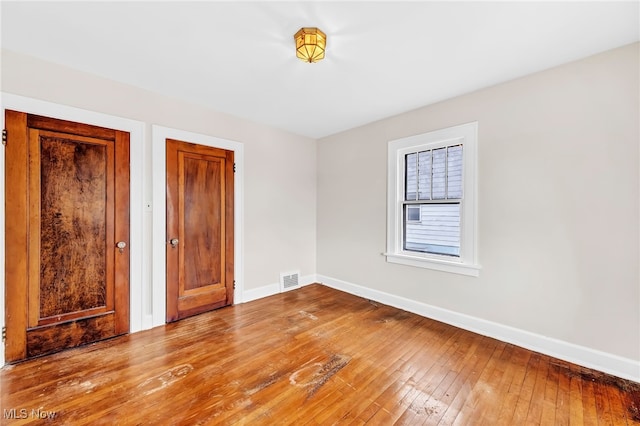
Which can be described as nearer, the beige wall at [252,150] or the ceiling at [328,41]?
the ceiling at [328,41]

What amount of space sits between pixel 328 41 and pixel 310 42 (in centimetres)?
18

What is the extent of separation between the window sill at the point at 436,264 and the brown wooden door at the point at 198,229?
224 cm

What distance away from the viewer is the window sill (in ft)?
9.20

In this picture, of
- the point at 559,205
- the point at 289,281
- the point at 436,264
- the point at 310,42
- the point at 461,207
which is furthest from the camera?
the point at 289,281

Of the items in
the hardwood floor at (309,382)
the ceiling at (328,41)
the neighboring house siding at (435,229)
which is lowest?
the hardwood floor at (309,382)

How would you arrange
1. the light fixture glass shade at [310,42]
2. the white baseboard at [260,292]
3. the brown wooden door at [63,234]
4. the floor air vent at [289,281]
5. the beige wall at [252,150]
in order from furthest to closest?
1. the floor air vent at [289,281]
2. the white baseboard at [260,292]
3. the beige wall at [252,150]
4. the brown wooden door at [63,234]
5. the light fixture glass shade at [310,42]

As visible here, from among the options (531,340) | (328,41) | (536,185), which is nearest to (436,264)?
(531,340)

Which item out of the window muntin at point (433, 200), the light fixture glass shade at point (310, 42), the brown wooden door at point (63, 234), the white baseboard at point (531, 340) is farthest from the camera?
the window muntin at point (433, 200)

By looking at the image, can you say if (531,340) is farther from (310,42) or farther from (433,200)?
(310,42)

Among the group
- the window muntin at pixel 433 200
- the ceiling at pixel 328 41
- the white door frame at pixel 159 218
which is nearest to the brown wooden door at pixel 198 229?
the white door frame at pixel 159 218

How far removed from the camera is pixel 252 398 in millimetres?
1791

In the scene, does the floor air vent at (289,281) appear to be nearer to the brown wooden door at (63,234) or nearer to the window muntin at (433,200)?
the window muntin at (433,200)

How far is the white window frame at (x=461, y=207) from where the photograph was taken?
9.18 feet

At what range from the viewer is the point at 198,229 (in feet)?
10.5
